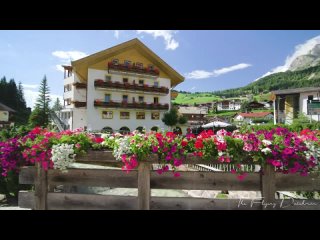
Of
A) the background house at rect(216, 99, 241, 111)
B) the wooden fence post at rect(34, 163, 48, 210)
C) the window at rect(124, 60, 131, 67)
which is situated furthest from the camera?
the background house at rect(216, 99, 241, 111)

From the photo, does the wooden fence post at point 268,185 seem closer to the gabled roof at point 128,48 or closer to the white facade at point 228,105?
the gabled roof at point 128,48

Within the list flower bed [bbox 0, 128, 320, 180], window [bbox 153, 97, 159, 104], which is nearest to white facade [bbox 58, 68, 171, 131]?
window [bbox 153, 97, 159, 104]

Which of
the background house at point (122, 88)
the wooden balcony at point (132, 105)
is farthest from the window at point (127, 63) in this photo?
the wooden balcony at point (132, 105)

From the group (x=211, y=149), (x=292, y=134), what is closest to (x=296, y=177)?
(x=292, y=134)

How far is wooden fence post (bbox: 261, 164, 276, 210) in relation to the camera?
145 inches

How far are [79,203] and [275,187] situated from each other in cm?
291

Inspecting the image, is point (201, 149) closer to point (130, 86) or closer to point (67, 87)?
point (130, 86)

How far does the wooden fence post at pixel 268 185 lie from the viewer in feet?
12.1

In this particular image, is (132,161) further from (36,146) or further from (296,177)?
(296,177)

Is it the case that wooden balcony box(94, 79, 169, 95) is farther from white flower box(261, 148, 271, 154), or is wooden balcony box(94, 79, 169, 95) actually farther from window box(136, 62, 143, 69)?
white flower box(261, 148, 271, 154)

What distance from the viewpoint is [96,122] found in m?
35.5

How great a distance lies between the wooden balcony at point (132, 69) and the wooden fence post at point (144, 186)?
34.2 meters

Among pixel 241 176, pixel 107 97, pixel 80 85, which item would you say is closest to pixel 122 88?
pixel 107 97

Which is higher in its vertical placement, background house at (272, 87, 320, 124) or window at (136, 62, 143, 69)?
window at (136, 62, 143, 69)
